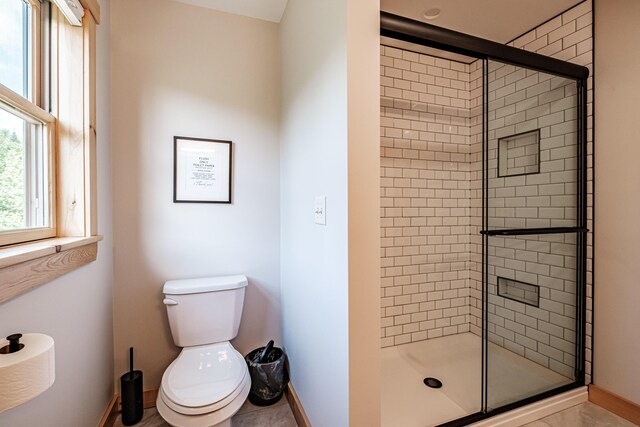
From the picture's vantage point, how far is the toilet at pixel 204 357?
52.2 inches

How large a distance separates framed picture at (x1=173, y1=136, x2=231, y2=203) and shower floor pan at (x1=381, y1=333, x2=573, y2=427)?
170 cm

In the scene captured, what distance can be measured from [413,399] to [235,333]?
1198mm

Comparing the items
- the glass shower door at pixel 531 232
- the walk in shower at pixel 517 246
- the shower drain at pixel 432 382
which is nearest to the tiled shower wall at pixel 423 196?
the walk in shower at pixel 517 246

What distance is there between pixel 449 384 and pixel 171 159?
240cm

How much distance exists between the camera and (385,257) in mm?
2309

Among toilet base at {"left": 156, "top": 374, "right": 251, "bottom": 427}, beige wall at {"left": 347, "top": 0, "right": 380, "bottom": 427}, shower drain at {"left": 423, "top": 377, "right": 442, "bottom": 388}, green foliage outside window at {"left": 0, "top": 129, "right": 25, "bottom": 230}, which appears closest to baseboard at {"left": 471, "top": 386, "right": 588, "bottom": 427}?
shower drain at {"left": 423, "top": 377, "right": 442, "bottom": 388}

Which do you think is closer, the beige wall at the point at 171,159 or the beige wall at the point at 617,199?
the beige wall at the point at 617,199

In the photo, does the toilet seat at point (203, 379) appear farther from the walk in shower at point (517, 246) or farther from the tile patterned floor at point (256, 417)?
the walk in shower at point (517, 246)

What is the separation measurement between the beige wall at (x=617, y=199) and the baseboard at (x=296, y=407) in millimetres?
1780

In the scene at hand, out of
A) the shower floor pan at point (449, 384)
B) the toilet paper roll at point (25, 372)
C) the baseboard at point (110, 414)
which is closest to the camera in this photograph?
the toilet paper roll at point (25, 372)

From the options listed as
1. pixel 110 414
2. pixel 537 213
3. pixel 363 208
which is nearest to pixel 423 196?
pixel 537 213

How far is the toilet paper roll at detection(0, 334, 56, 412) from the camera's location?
63 centimetres

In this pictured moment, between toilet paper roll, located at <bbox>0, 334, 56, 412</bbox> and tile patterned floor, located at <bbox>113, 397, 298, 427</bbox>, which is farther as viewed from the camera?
tile patterned floor, located at <bbox>113, 397, 298, 427</bbox>

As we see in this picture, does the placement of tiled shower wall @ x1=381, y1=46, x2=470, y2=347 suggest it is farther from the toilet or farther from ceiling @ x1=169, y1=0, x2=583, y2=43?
Result: the toilet
